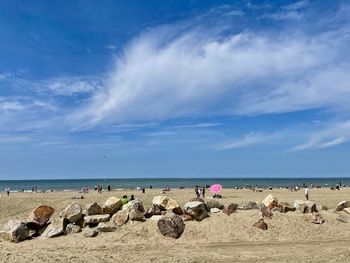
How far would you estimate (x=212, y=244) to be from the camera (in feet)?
54.2

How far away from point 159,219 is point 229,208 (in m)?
3.54

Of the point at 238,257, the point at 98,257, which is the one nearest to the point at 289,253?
the point at 238,257

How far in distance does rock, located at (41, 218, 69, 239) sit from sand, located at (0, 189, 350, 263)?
31 cm

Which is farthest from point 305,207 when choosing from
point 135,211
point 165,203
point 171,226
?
point 135,211

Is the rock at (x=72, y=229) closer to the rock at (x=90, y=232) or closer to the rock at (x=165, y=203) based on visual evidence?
the rock at (x=90, y=232)

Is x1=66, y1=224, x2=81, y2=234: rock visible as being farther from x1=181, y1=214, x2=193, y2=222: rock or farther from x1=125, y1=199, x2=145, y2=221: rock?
x1=181, y1=214, x2=193, y2=222: rock

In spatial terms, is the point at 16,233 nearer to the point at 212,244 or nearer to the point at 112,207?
the point at 112,207

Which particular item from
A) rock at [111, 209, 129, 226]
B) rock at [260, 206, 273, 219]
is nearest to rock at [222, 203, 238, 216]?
rock at [260, 206, 273, 219]

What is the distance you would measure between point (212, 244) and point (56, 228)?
6277mm

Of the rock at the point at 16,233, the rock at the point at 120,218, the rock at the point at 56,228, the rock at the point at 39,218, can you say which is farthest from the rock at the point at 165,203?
the rock at the point at 16,233

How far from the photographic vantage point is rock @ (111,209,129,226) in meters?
18.4

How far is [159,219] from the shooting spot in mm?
17812

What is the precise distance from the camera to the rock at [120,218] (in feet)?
60.5

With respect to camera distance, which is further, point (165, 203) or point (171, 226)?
point (165, 203)
